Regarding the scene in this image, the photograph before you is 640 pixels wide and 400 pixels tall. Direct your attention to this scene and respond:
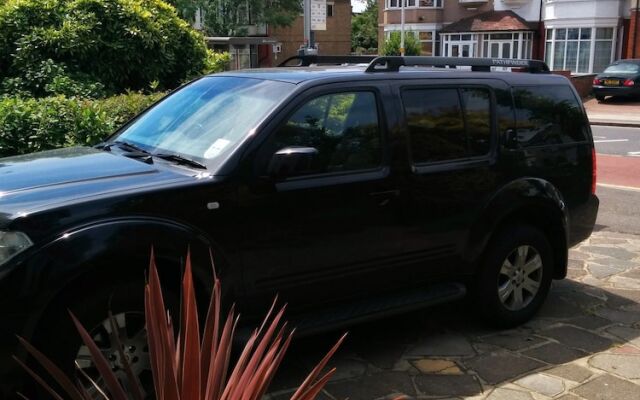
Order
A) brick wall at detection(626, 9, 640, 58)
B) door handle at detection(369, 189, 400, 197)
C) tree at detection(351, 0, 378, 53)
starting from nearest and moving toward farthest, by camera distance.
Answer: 1. door handle at detection(369, 189, 400, 197)
2. brick wall at detection(626, 9, 640, 58)
3. tree at detection(351, 0, 378, 53)

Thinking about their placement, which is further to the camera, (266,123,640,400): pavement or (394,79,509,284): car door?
(394,79,509,284): car door

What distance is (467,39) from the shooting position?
41344mm

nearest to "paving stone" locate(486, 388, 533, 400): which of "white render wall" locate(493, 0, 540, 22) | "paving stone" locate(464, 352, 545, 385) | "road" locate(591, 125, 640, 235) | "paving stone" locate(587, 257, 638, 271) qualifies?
"paving stone" locate(464, 352, 545, 385)

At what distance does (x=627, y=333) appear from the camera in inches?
186

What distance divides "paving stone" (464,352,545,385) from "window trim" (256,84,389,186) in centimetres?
135

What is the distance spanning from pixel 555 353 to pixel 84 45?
21.2ft

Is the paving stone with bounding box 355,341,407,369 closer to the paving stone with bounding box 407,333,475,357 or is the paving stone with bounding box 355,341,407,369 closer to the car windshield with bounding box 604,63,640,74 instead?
the paving stone with bounding box 407,333,475,357

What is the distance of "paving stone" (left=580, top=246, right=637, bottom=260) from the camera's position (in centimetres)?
668

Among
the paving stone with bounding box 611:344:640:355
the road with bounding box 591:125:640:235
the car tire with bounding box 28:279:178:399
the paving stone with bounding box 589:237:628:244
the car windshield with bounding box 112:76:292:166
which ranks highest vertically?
the car windshield with bounding box 112:76:292:166

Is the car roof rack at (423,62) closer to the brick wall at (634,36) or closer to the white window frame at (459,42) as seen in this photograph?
the brick wall at (634,36)

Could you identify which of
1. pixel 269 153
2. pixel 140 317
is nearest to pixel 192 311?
pixel 140 317

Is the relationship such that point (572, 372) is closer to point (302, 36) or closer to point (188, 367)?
point (188, 367)

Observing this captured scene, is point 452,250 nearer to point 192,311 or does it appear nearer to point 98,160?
point 98,160

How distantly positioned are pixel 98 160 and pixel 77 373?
1295mm
